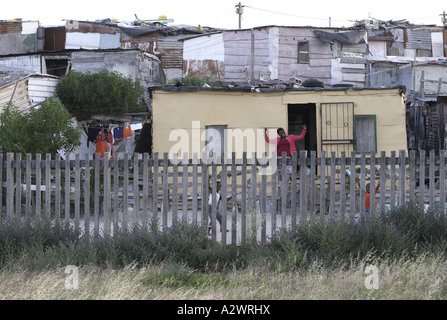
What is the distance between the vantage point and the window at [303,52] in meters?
30.0

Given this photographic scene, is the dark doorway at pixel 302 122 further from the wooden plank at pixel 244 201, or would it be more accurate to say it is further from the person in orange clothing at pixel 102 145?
the wooden plank at pixel 244 201

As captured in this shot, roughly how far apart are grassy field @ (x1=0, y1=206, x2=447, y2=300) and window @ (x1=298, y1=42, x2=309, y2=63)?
71.6 feet

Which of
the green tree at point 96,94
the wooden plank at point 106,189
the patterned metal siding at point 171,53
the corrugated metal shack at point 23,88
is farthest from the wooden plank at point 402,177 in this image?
the patterned metal siding at point 171,53

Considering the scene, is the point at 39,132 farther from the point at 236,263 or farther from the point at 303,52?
the point at 303,52

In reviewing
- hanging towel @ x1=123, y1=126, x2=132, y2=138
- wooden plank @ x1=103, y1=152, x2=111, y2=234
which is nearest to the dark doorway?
hanging towel @ x1=123, y1=126, x2=132, y2=138

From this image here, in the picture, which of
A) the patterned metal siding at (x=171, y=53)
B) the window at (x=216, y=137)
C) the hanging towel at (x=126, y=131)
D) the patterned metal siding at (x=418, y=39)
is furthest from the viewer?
the patterned metal siding at (x=418, y=39)

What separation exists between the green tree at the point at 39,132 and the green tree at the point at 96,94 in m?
7.37

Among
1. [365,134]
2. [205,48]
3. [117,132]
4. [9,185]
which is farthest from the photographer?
[205,48]

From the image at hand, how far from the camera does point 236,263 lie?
27.5 ft

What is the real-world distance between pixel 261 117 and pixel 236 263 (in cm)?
910

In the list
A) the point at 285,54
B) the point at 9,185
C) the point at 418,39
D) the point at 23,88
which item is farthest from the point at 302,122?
the point at 418,39

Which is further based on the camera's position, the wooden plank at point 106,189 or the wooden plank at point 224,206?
the wooden plank at point 106,189

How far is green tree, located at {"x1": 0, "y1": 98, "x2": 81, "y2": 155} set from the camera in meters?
14.4

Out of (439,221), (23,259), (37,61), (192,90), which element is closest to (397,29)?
(37,61)
